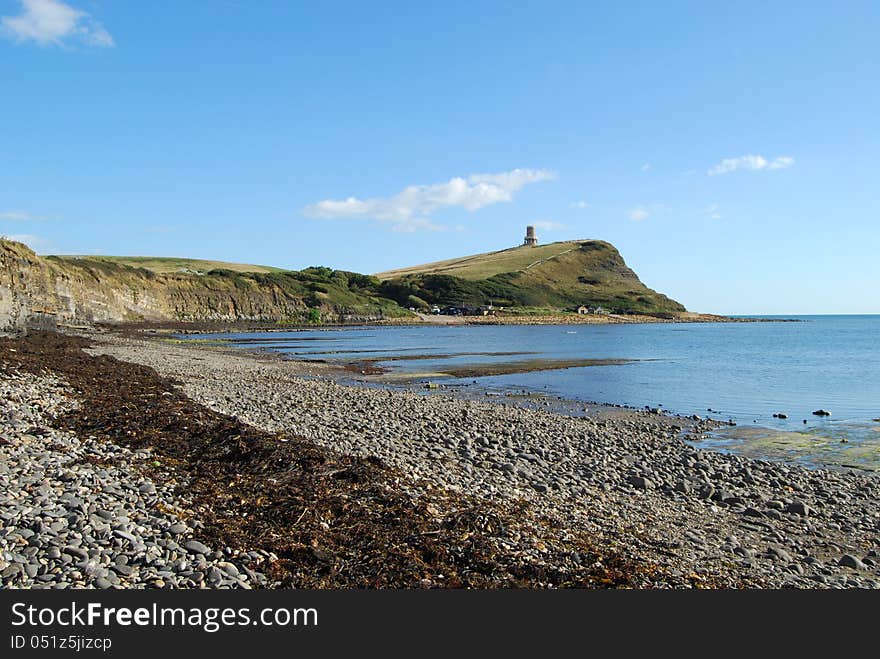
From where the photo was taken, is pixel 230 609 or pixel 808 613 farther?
pixel 808 613

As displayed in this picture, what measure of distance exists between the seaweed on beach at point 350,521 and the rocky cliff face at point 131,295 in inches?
1922

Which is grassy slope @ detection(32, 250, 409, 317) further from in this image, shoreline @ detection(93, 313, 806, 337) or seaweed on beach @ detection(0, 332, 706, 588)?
seaweed on beach @ detection(0, 332, 706, 588)

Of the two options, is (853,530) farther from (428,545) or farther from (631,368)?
(631,368)

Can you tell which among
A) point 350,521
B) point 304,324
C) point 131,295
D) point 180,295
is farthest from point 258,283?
point 350,521

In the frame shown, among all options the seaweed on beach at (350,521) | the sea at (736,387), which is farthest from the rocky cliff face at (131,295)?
the seaweed on beach at (350,521)

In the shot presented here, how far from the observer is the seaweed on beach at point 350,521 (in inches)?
290

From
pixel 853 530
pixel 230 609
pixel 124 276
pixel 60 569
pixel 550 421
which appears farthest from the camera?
pixel 124 276

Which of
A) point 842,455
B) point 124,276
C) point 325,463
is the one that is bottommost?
point 842,455

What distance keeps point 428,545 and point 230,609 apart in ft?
9.62

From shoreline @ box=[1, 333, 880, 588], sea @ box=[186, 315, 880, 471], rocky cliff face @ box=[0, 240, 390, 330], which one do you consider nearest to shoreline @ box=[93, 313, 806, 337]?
rocky cliff face @ box=[0, 240, 390, 330]

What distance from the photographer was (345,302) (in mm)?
157625

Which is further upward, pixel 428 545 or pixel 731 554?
pixel 428 545

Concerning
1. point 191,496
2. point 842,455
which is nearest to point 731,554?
point 191,496

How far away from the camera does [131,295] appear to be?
110 metres
